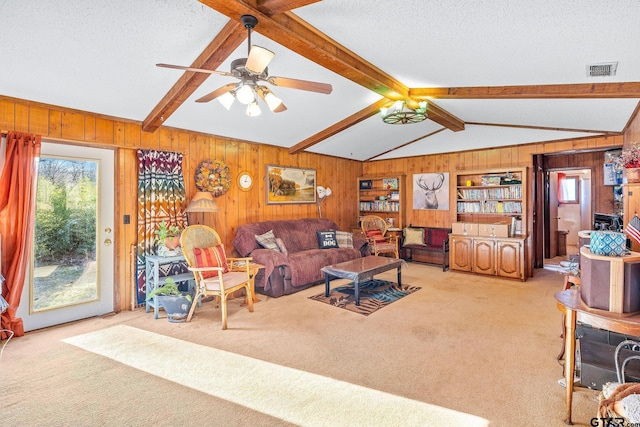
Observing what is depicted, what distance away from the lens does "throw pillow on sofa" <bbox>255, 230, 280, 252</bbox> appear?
194 inches

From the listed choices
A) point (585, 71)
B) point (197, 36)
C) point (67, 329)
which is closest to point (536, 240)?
point (585, 71)

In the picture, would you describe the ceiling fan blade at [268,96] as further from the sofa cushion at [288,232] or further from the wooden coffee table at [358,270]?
the sofa cushion at [288,232]

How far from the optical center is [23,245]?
315cm

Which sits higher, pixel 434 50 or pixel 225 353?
pixel 434 50

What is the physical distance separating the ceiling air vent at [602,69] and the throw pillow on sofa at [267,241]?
409cm

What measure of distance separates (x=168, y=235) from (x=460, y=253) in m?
4.90

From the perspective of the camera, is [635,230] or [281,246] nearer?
[635,230]

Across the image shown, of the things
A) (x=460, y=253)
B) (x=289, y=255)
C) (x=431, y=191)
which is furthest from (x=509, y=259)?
(x=289, y=255)

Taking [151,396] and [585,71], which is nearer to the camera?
[151,396]

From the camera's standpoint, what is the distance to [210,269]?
11.6 ft

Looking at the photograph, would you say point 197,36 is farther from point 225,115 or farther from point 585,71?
point 585,71

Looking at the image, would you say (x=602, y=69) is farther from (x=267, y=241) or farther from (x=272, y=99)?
(x=267, y=241)

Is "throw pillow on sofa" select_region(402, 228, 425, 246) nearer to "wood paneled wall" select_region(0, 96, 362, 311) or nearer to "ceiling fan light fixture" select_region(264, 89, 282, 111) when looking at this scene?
"wood paneled wall" select_region(0, 96, 362, 311)

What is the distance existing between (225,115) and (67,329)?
301cm
